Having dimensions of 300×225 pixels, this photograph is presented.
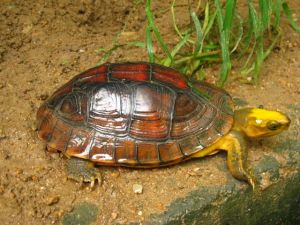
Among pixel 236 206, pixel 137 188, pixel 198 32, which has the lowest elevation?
pixel 236 206

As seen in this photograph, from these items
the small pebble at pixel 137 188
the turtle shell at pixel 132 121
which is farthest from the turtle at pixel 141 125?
the small pebble at pixel 137 188

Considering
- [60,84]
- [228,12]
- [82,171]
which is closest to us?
[82,171]

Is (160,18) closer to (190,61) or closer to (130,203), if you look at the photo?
(190,61)

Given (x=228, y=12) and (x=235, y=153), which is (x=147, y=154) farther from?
(x=228, y=12)

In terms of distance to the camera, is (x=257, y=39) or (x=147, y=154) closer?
(x=147, y=154)

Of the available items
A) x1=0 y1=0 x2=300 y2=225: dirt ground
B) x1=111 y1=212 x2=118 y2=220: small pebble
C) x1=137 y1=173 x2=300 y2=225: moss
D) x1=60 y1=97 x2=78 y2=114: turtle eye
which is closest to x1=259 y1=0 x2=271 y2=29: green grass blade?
x1=0 y1=0 x2=300 y2=225: dirt ground

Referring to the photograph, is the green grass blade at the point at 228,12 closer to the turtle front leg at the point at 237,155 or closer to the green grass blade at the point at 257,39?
the green grass blade at the point at 257,39

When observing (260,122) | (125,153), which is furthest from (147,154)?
(260,122)
